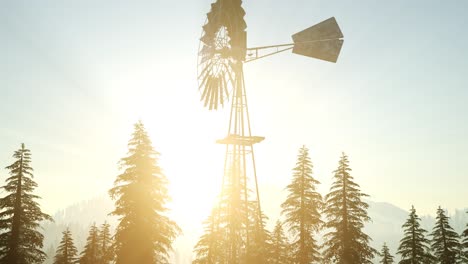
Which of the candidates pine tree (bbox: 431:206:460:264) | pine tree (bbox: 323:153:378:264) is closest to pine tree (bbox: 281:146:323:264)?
pine tree (bbox: 323:153:378:264)

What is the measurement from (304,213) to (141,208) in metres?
12.3

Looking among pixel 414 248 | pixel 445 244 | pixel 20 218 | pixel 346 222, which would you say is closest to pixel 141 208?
pixel 20 218

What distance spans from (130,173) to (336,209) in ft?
50.8

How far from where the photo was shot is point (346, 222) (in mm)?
24922

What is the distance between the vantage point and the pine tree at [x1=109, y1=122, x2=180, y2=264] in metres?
20.0

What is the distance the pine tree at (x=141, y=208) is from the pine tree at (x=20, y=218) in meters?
6.90

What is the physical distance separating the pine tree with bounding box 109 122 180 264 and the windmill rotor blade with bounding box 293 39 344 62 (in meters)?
11.2

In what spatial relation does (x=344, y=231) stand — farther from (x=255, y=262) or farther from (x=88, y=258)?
(x=88, y=258)

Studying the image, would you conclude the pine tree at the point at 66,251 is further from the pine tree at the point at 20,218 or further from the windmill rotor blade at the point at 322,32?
the windmill rotor blade at the point at 322,32

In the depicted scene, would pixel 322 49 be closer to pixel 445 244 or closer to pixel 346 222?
pixel 346 222

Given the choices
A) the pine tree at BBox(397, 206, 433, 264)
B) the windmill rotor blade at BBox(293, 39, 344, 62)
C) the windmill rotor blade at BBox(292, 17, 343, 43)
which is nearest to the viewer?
the windmill rotor blade at BBox(293, 39, 344, 62)

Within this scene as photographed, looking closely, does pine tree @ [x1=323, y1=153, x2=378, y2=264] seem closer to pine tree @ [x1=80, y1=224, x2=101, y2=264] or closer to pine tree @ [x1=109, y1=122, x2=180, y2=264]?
pine tree @ [x1=109, y1=122, x2=180, y2=264]

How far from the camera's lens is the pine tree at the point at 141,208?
19953 millimetres

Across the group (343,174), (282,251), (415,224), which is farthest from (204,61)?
(415,224)
